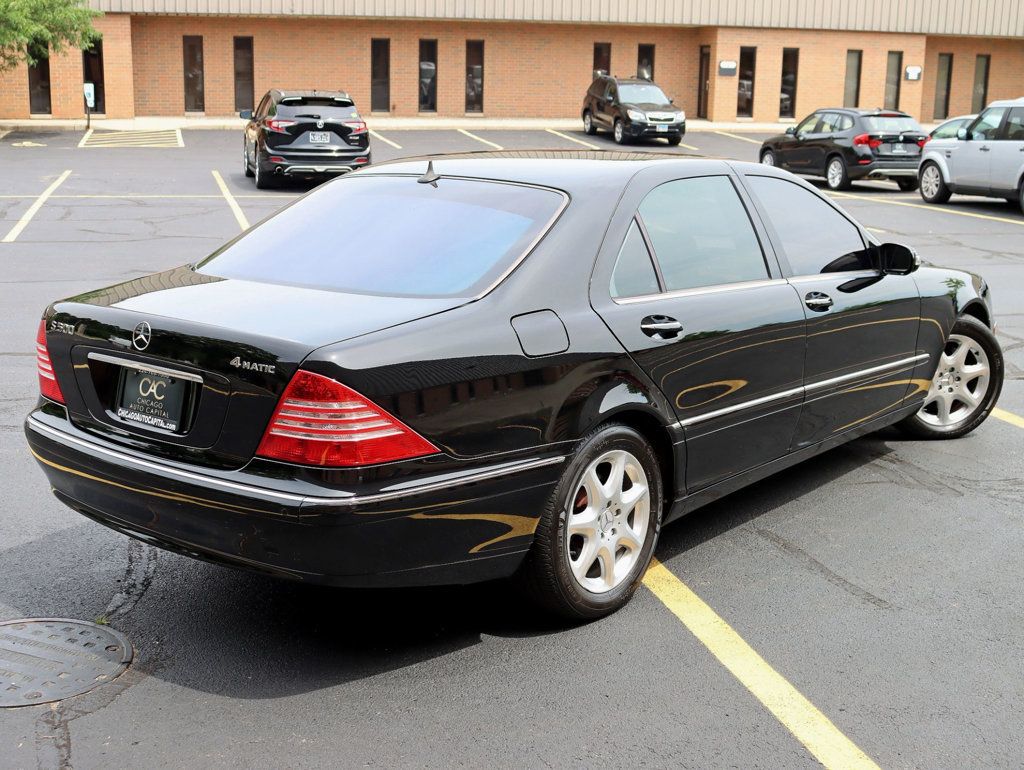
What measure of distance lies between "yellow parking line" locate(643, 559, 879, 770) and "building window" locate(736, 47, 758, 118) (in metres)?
39.0

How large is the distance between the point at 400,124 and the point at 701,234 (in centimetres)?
3433

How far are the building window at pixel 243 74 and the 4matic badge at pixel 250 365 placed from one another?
37.3 meters

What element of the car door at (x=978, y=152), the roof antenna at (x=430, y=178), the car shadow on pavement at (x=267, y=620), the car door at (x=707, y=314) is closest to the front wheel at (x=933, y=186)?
the car door at (x=978, y=152)

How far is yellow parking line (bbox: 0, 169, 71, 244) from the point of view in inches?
577

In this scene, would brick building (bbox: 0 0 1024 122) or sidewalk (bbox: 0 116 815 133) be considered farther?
brick building (bbox: 0 0 1024 122)

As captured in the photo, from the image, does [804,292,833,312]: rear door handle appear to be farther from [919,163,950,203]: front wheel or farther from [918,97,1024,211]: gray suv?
[919,163,950,203]: front wheel

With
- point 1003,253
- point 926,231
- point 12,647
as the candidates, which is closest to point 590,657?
point 12,647

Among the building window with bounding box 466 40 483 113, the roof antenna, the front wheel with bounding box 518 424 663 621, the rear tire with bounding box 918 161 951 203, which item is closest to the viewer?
the front wheel with bounding box 518 424 663 621

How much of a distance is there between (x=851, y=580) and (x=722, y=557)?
1.62ft

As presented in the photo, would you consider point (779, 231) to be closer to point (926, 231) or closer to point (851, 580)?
point (851, 580)

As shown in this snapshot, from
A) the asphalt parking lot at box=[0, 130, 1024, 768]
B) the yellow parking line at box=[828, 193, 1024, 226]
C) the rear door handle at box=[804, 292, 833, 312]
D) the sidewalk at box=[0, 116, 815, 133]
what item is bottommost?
the asphalt parking lot at box=[0, 130, 1024, 768]

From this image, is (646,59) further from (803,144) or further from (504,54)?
(803,144)

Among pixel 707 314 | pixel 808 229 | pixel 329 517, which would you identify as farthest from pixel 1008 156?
pixel 329 517

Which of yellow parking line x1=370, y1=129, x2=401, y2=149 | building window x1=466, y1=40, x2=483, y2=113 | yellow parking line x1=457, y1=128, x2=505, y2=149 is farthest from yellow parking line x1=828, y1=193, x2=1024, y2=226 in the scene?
building window x1=466, y1=40, x2=483, y2=113
